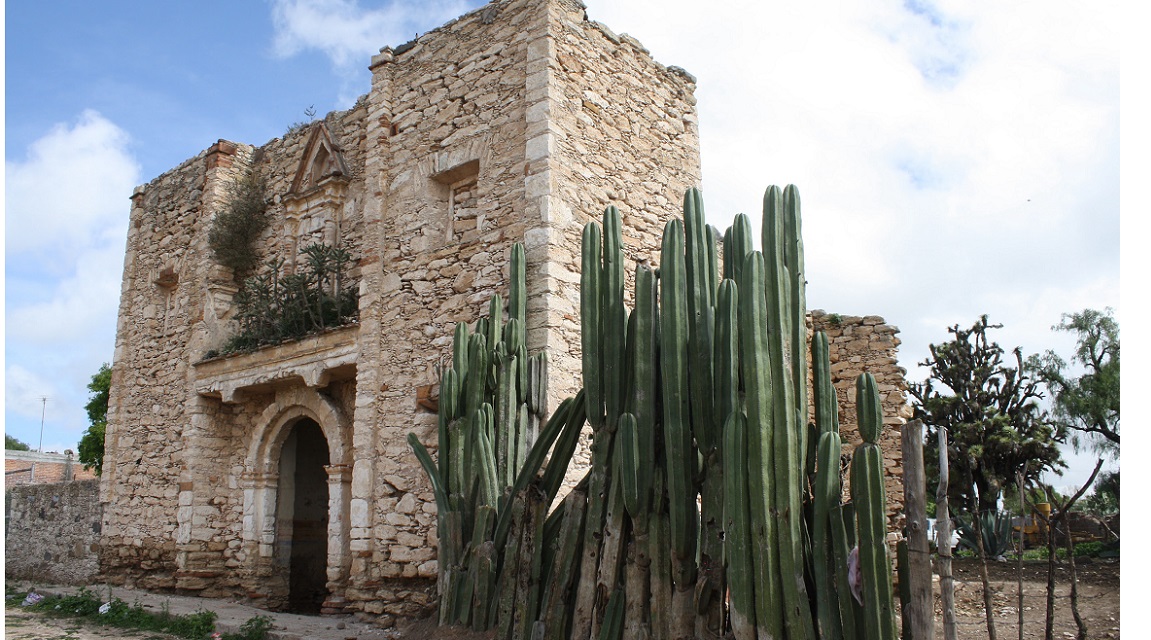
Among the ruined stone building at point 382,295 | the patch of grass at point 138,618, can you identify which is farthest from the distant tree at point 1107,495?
the patch of grass at point 138,618

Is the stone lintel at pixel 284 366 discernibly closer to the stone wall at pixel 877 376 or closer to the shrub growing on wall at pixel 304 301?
the shrub growing on wall at pixel 304 301

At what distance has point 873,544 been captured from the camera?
170 inches

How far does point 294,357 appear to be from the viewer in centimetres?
952

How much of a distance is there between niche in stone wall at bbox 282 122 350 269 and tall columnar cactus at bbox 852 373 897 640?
734 centimetres

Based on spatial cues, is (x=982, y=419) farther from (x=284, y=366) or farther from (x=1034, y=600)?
(x=284, y=366)

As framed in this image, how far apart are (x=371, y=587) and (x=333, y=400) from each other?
2.46 m

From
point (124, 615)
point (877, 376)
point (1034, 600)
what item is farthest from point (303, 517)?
point (1034, 600)

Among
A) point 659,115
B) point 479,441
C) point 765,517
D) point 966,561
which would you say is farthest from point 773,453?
point 966,561

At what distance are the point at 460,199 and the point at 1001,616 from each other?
666 centimetres

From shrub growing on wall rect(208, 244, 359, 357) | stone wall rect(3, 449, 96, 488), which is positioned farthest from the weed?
stone wall rect(3, 449, 96, 488)

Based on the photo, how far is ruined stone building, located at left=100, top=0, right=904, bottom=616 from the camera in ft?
25.7

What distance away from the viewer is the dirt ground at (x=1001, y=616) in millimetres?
7246

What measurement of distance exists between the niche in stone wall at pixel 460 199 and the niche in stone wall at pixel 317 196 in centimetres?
201

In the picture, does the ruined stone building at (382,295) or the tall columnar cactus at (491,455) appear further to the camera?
the ruined stone building at (382,295)
